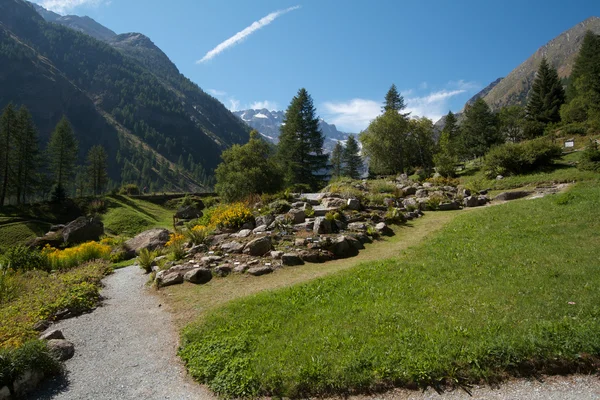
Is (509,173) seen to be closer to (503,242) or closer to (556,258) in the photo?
(503,242)

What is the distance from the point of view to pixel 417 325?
5.56m

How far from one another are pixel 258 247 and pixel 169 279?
10.6 ft

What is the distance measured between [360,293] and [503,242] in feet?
17.7

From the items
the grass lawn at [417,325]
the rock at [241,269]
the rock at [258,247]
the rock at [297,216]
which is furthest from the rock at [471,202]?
the rock at [241,269]

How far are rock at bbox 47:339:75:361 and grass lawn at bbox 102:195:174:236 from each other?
1068 inches

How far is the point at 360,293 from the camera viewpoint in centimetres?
733

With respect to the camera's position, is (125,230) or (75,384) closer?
(75,384)

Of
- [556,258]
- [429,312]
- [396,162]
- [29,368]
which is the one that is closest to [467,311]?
[429,312]

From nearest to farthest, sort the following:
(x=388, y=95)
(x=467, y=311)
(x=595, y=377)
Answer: (x=595, y=377), (x=467, y=311), (x=388, y=95)

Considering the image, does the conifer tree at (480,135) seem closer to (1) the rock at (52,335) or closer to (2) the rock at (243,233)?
(2) the rock at (243,233)

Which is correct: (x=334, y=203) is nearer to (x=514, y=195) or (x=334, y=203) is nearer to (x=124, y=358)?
(x=514, y=195)

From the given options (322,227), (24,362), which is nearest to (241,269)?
(322,227)

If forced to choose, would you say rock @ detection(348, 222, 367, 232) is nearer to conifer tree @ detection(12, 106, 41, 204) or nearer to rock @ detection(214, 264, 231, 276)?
rock @ detection(214, 264, 231, 276)

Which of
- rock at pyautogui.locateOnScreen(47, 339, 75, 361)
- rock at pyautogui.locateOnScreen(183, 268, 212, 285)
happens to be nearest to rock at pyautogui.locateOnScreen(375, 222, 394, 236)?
rock at pyautogui.locateOnScreen(183, 268, 212, 285)
